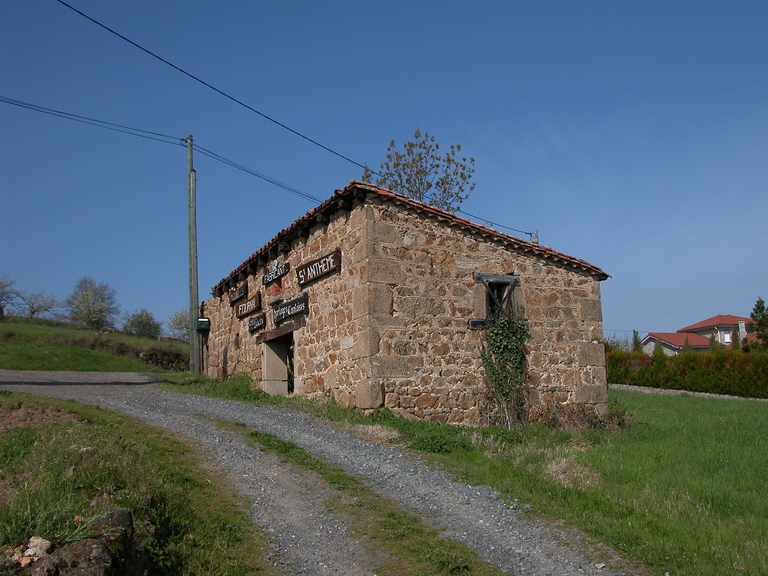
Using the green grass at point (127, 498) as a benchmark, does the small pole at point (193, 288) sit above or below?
above

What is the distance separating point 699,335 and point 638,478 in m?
75.6

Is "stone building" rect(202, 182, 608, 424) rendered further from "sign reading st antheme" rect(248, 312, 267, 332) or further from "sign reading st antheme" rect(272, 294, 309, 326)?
"sign reading st antheme" rect(248, 312, 267, 332)

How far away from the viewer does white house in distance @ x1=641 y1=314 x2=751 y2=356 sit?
2699 inches

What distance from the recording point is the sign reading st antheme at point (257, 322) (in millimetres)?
17109

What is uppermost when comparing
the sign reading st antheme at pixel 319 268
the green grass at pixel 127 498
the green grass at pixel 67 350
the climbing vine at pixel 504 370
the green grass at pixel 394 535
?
the sign reading st antheme at pixel 319 268

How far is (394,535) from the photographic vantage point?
603 centimetres

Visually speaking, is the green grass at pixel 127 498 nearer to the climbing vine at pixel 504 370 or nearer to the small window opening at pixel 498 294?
the climbing vine at pixel 504 370

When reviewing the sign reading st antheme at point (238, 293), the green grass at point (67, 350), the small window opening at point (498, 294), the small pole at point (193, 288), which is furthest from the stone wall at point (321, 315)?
the green grass at point (67, 350)

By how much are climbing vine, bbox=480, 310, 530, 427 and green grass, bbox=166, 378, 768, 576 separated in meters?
0.66

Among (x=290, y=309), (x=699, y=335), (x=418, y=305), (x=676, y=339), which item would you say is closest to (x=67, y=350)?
(x=290, y=309)

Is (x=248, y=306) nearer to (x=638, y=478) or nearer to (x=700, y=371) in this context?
(x=638, y=478)

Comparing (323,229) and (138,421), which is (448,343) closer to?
(323,229)

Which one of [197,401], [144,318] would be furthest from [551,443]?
[144,318]

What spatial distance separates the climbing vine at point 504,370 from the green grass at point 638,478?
656 mm
